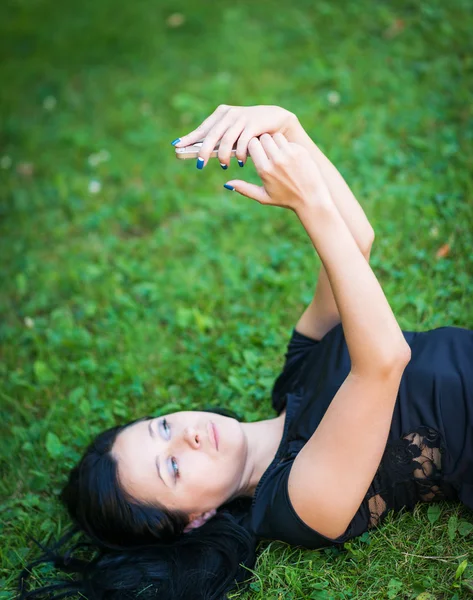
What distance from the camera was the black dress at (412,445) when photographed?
2.36 meters

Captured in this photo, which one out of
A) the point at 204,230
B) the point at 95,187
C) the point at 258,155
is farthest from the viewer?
the point at 95,187

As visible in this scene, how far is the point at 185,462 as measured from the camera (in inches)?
100

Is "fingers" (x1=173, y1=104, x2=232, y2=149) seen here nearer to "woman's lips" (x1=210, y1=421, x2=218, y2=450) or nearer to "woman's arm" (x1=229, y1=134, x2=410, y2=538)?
"woman's arm" (x1=229, y1=134, x2=410, y2=538)

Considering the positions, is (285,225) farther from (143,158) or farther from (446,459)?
(446,459)

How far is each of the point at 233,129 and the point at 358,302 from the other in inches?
29.1

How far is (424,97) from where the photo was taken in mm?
4832

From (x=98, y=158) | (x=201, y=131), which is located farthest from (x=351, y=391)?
(x=98, y=158)

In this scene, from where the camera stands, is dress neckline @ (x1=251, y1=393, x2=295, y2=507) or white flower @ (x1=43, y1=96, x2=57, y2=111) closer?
dress neckline @ (x1=251, y1=393, x2=295, y2=507)

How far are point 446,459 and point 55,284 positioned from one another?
283cm

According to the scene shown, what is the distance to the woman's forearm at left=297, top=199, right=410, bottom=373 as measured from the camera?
6.64 ft

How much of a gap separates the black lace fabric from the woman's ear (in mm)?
622

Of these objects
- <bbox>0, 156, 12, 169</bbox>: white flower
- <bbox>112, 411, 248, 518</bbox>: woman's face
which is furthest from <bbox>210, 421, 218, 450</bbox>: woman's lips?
<bbox>0, 156, 12, 169</bbox>: white flower

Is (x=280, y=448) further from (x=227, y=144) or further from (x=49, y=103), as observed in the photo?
(x=49, y=103)

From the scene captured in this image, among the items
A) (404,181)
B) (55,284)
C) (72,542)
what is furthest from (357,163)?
(72,542)
